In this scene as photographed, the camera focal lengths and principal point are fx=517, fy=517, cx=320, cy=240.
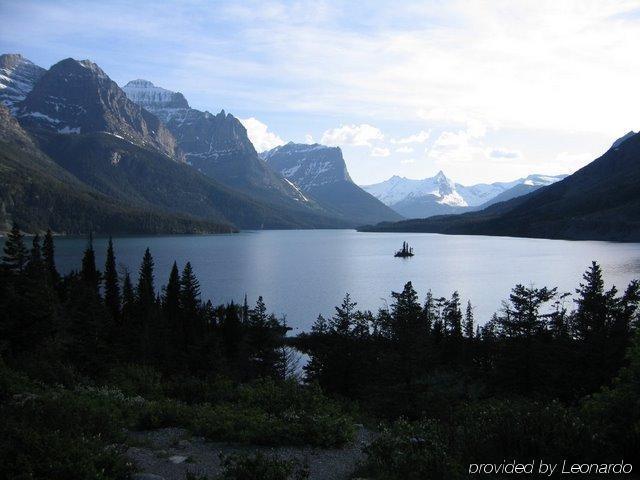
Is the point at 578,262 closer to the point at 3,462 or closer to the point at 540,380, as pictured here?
the point at 540,380

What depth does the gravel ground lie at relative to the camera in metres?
14.1

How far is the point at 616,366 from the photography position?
1458 inches

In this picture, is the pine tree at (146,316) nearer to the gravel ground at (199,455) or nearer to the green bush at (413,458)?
the gravel ground at (199,455)

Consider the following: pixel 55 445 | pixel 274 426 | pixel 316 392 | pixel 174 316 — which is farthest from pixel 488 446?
pixel 174 316

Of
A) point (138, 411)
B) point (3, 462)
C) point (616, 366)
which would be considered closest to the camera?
point (3, 462)

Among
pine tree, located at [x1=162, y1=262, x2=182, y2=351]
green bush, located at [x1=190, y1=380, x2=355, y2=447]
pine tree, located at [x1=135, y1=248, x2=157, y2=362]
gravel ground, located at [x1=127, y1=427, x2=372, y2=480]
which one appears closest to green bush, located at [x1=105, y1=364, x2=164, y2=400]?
green bush, located at [x1=190, y1=380, x2=355, y2=447]

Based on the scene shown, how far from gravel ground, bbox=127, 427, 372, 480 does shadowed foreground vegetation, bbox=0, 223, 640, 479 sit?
1.57 feet

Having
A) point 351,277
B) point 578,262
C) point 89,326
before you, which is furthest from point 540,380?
point 578,262

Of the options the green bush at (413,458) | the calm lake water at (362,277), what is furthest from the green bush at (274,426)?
the calm lake water at (362,277)

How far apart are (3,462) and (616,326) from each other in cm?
4321

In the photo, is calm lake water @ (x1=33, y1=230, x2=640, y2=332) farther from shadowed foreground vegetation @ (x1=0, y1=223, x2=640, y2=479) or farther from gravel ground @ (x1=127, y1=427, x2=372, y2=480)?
gravel ground @ (x1=127, y1=427, x2=372, y2=480)

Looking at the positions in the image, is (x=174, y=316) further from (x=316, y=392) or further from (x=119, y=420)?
(x=119, y=420)

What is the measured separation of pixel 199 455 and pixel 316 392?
28.5 feet

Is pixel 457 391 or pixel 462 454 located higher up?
pixel 462 454
